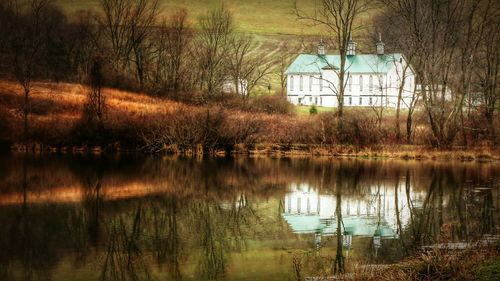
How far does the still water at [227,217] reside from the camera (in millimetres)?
15758

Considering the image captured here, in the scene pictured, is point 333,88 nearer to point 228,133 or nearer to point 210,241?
point 228,133

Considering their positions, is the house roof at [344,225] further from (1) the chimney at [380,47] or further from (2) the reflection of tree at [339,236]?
(1) the chimney at [380,47]

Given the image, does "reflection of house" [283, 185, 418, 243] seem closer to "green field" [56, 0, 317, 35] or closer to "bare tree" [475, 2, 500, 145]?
"bare tree" [475, 2, 500, 145]

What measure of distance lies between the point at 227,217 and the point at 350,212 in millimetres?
4479

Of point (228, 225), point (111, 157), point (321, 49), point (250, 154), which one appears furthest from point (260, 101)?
point (228, 225)

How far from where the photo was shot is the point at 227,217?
22.7 meters

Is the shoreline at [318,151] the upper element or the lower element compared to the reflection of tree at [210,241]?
upper

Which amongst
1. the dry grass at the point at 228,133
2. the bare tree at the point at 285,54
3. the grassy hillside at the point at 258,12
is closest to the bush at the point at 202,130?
the dry grass at the point at 228,133

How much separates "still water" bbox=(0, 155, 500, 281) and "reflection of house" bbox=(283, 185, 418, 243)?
0.04 m

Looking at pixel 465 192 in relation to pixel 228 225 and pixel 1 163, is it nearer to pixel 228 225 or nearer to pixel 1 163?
pixel 228 225

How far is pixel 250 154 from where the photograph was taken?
48281 mm

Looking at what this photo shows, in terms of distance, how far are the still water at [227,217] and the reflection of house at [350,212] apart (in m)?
0.04

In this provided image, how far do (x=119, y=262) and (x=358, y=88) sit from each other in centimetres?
9223

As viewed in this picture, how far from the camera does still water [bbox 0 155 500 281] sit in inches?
620
